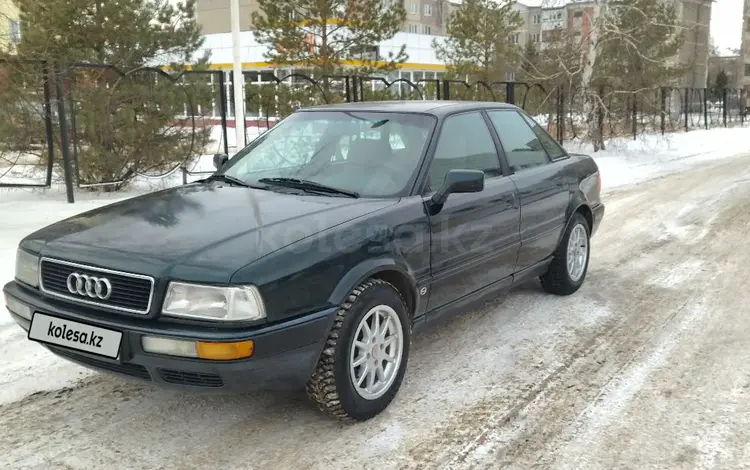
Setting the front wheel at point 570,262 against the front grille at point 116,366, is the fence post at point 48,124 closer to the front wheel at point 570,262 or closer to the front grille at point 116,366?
the front grille at point 116,366

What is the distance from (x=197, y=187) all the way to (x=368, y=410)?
5.81 ft

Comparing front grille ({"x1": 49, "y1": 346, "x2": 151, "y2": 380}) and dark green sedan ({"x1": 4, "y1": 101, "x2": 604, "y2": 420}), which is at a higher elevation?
dark green sedan ({"x1": 4, "y1": 101, "x2": 604, "y2": 420})

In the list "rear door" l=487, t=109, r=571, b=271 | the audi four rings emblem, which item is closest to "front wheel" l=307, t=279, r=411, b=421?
the audi four rings emblem

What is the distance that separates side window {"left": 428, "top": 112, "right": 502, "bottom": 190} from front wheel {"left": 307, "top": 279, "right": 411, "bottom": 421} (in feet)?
2.85

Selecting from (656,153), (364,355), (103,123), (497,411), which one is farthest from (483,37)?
(364,355)

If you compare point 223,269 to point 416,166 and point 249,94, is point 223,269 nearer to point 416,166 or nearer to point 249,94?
point 416,166

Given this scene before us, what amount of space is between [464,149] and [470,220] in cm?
53

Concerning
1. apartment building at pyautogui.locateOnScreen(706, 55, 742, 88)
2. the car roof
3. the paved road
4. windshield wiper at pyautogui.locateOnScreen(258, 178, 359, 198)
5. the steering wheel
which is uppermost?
apartment building at pyautogui.locateOnScreen(706, 55, 742, 88)

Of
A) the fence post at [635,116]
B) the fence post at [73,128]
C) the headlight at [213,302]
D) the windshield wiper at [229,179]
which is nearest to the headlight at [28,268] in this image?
the headlight at [213,302]

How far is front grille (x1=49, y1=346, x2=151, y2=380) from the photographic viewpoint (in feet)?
9.39

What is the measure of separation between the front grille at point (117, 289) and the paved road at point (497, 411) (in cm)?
71

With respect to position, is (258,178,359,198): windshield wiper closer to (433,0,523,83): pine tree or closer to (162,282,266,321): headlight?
(162,282,266,321): headlight

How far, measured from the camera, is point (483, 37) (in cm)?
2664

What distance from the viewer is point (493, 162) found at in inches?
176
